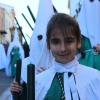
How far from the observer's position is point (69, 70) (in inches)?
65.4

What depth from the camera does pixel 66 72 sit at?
1668mm

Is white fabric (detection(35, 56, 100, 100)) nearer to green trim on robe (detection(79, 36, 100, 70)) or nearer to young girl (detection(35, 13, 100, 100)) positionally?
young girl (detection(35, 13, 100, 100))

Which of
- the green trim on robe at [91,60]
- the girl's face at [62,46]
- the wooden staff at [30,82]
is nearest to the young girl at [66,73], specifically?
the girl's face at [62,46]

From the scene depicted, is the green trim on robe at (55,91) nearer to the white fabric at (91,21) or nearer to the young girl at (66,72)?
the young girl at (66,72)

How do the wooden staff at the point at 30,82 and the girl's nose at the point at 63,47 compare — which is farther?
the girl's nose at the point at 63,47

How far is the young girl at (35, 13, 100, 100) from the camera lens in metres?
1.62

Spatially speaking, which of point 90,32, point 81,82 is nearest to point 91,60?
point 90,32

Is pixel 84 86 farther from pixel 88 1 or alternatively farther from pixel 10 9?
pixel 10 9

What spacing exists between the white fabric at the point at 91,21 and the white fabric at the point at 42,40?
400 millimetres

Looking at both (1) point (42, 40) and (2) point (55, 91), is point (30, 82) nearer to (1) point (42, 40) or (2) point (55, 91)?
(2) point (55, 91)

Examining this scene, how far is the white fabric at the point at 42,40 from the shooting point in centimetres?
321

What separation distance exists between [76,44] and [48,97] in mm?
365

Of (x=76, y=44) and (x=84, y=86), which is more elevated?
(x=76, y=44)

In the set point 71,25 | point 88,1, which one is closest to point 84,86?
point 71,25
